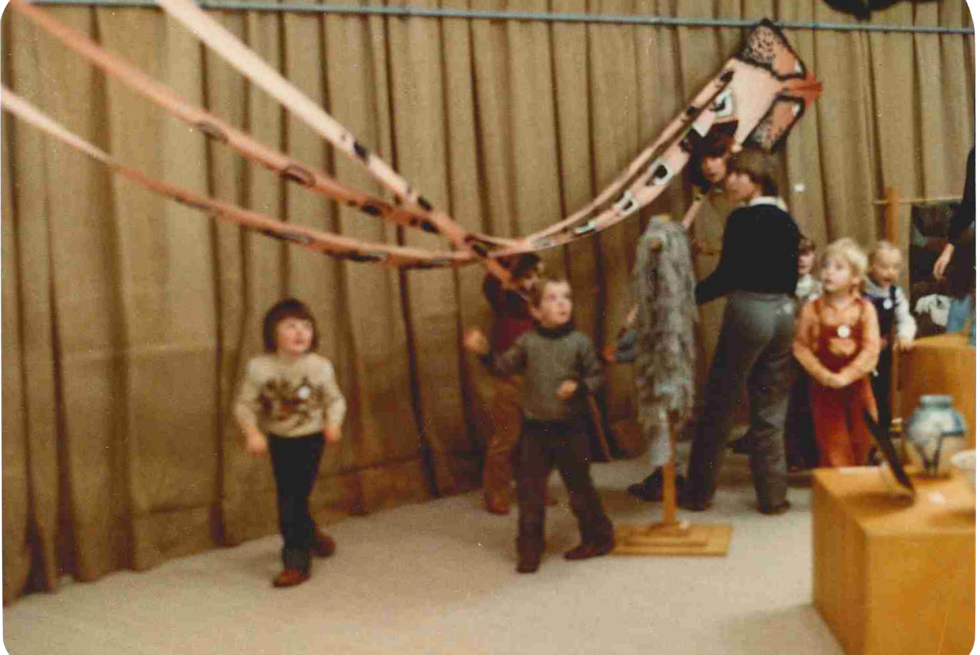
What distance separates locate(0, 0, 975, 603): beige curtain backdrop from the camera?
7.19 feet

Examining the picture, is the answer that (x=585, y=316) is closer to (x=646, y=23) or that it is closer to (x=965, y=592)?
(x=646, y=23)

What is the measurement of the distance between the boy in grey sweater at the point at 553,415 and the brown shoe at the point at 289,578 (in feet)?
1.45

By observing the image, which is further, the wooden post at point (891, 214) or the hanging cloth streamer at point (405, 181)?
the wooden post at point (891, 214)

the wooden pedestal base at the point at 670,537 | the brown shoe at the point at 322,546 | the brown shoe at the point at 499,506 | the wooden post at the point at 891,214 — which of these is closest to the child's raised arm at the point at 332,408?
the brown shoe at the point at 322,546

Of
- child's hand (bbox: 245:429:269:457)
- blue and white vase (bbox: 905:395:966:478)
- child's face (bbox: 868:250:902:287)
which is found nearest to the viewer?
blue and white vase (bbox: 905:395:966:478)

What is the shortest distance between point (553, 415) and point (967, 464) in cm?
83

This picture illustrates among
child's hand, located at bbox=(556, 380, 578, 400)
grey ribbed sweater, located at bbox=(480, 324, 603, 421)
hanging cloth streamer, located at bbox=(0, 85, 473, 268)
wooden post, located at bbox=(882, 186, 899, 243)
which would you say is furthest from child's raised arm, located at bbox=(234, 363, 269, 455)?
wooden post, located at bbox=(882, 186, 899, 243)

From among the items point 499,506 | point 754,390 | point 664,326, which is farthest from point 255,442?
point 754,390

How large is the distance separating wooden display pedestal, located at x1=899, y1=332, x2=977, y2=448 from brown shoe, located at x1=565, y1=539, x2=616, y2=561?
0.68 metres

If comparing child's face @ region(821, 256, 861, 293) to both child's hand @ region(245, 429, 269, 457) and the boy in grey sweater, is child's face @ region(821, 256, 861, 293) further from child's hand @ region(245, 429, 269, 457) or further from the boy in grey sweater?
child's hand @ region(245, 429, 269, 457)

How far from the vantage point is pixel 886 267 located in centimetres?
251

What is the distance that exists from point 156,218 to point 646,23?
124 cm

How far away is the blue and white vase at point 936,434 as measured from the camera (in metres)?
1.72

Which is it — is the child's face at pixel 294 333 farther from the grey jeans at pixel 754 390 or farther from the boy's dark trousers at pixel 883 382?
the boy's dark trousers at pixel 883 382
